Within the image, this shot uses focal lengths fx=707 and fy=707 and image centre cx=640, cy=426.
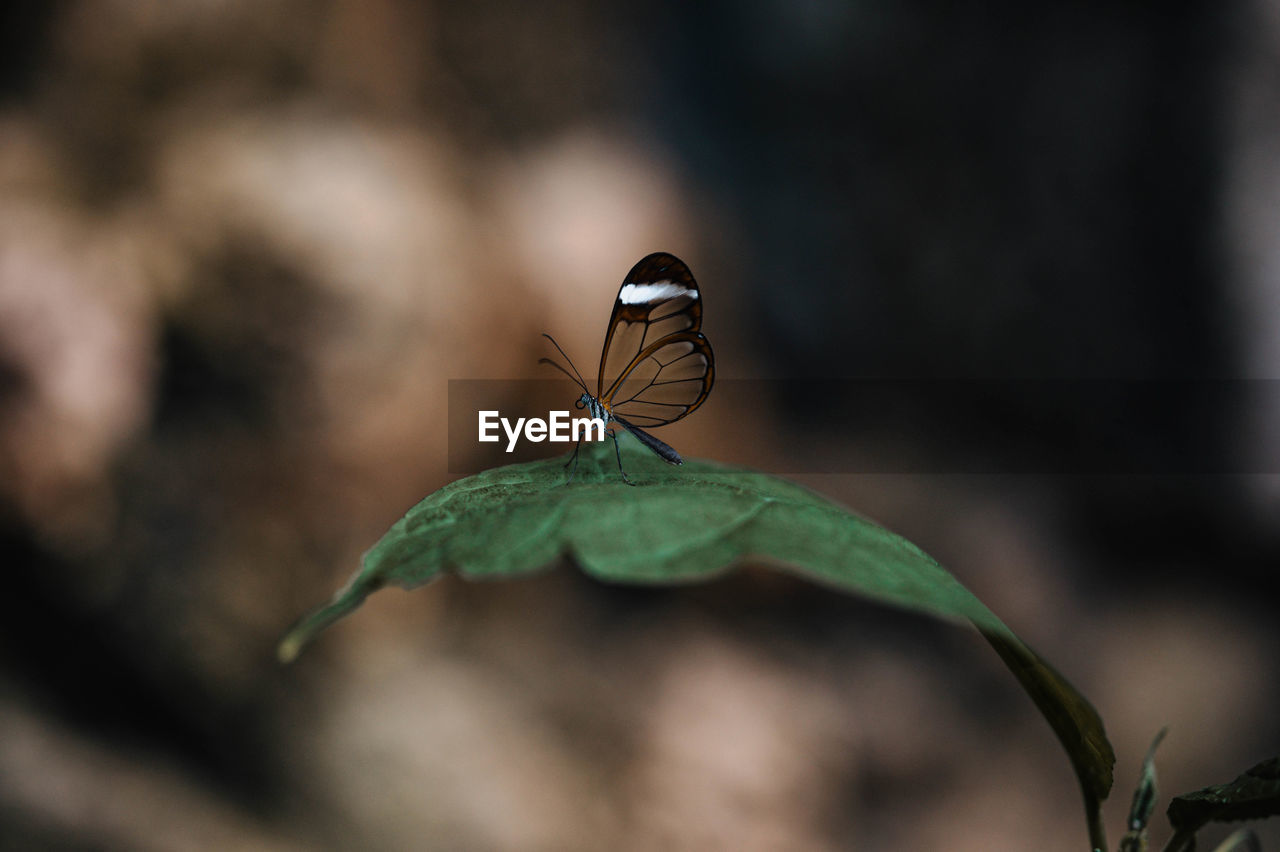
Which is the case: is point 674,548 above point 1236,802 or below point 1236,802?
above

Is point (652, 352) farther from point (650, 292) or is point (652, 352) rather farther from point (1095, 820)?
point (1095, 820)

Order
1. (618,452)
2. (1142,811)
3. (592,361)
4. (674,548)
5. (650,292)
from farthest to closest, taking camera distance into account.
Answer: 1. (592,361)
2. (650,292)
3. (618,452)
4. (1142,811)
5. (674,548)

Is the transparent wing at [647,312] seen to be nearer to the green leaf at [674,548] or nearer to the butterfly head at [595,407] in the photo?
the butterfly head at [595,407]

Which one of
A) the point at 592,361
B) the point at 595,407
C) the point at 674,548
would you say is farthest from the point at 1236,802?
the point at 592,361

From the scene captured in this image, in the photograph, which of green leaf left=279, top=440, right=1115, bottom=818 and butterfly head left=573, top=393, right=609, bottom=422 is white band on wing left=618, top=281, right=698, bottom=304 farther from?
green leaf left=279, top=440, right=1115, bottom=818

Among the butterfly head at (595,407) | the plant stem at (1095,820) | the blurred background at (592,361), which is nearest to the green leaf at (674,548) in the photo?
the plant stem at (1095,820)

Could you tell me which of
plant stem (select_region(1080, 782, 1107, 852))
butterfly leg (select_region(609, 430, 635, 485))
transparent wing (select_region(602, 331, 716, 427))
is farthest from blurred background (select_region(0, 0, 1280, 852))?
plant stem (select_region(1080, 782, 1107, 852))
